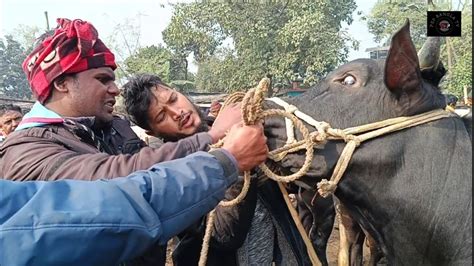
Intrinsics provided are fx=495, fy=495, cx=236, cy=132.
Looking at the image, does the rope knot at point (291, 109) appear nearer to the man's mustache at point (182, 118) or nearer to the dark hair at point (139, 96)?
the man's mustache at point (182, 118)

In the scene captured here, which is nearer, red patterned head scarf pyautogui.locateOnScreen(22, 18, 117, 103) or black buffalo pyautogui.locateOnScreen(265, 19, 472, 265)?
black buffalo pyautogui.locateOnScreen(265, 19, 472, 265)

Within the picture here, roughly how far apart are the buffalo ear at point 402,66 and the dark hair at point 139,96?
1314mm

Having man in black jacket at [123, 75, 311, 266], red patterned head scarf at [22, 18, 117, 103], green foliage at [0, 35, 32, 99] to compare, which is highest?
red patterned head scarf at [22, 18, 117, 103]

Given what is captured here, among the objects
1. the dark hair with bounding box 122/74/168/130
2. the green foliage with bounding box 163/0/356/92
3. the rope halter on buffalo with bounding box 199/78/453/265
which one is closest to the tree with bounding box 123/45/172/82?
the green foliage with bounding box 163/0/356/92

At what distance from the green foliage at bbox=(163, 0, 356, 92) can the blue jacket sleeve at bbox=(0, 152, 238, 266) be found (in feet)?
57.9

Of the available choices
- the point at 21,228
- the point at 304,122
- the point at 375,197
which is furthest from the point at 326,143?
the point at 21,228

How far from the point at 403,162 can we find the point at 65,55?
146cm

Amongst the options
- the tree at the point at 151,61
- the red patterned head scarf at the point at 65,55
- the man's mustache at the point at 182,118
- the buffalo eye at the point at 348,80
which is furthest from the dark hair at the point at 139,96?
the tree at the point at 151,61

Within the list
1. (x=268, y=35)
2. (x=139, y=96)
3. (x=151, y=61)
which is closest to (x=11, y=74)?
(x=151, y=61)

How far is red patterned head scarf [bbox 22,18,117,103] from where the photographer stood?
2064 millimetres

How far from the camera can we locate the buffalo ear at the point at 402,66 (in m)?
1.85

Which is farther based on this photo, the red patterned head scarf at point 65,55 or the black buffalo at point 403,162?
the red patterned head scarf at point 65,55

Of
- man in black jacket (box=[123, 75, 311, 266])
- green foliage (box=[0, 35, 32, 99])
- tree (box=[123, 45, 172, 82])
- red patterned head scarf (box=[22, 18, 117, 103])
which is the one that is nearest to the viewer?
red patterned head scarf (box=[22, 18, 117, 103])

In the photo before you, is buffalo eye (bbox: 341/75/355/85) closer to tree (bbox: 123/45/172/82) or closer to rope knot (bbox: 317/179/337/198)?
rope knot (bbox: 317/179/337/198)
